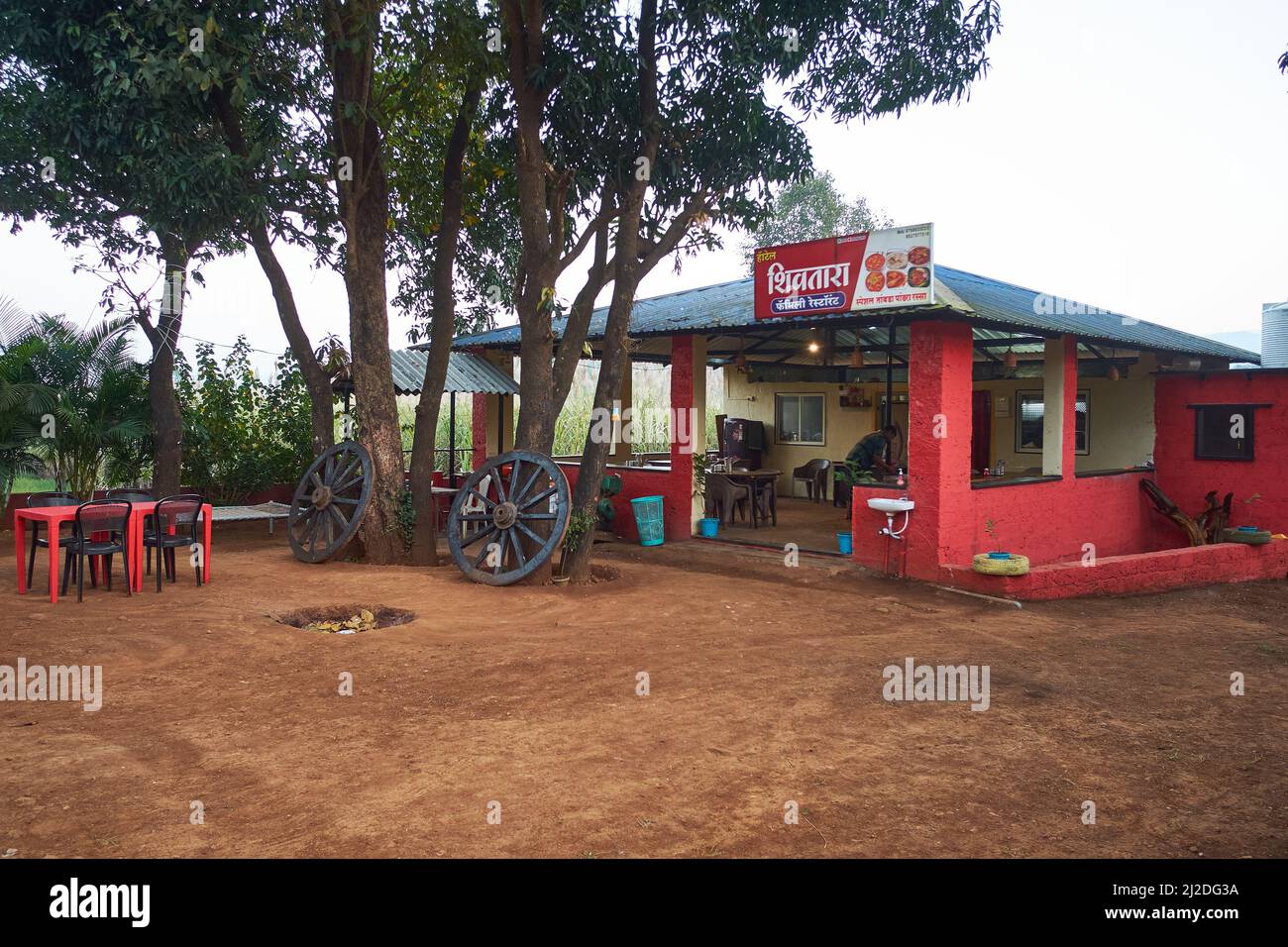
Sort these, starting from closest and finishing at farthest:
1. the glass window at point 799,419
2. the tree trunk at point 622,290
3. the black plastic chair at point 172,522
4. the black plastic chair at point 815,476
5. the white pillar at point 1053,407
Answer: the black plastic chair at point 172,522 < the tree trunk at point 622,290 < the white pillar at point 1053,407 < the black plastic chair at point 815,476 < the glass window at point 799,419

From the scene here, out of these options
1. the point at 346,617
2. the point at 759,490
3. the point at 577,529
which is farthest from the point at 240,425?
the point at 759,490

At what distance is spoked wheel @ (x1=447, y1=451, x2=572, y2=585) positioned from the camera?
10.2 meters

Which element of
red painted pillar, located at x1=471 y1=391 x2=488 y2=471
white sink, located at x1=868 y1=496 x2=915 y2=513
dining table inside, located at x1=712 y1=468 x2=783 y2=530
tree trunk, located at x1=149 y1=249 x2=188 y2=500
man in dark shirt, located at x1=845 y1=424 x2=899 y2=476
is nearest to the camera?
white sink, located at x1=868 y1=496 x2=915 y2=513

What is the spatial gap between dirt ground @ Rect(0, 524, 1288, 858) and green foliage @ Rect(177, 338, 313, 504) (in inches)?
248

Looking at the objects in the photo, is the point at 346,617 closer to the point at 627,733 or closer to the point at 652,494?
the point at 627,733

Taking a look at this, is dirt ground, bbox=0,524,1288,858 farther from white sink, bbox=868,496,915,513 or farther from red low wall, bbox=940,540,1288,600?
white sink, bbox=868,496,915,513

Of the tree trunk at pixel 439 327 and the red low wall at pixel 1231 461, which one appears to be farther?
the red low wall at pixel 1231 461

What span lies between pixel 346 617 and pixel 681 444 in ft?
20.1

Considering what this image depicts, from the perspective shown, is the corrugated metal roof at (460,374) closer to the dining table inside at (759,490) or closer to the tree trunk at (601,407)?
the dining table inside at (759,490)

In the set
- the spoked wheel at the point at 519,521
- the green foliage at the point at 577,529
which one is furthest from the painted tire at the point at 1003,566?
the spoked wheel at the point at 519,521

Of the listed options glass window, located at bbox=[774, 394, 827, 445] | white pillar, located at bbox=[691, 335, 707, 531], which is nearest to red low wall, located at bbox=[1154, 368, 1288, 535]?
glass window, located at bbox=[774, 394, 827, 445]

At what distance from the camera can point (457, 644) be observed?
7.61 metres

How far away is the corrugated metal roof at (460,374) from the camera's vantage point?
1526 centimetres

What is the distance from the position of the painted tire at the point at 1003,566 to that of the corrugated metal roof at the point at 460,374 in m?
8.56
